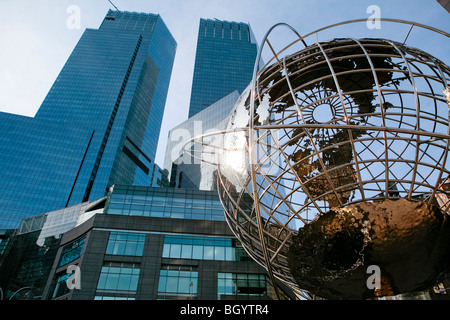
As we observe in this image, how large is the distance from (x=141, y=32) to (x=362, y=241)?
122427 millimetres

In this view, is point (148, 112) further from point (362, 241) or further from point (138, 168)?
point (362, 241)

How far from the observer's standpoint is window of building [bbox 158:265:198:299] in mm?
20547

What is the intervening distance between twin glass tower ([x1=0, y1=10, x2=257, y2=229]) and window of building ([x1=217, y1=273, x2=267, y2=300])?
53276 mm

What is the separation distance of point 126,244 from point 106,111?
68.4m

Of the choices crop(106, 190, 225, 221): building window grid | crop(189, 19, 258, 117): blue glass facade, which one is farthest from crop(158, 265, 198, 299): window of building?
crop(189, 19, 258, 117): blue glass facade

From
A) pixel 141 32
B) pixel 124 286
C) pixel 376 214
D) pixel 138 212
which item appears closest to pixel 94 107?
pixel 141 32

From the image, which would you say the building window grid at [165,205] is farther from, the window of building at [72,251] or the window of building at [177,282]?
the window of building at [177,282]

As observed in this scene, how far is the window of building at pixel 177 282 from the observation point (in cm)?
2055

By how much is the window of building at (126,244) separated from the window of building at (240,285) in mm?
6892

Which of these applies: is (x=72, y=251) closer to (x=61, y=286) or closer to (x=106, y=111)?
(x=61, y=286)

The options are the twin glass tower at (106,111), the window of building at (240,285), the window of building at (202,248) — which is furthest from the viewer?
the twin glass tower at (106,111)

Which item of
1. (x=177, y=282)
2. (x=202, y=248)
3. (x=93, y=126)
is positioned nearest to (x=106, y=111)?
(x=93, y=126)

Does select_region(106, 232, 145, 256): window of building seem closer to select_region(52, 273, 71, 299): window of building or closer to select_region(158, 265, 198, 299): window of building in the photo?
select_region(158, 265, 198, 299): window of building

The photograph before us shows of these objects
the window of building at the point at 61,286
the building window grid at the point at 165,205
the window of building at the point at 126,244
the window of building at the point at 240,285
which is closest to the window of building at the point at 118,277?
the window of building at the point at 126,244
